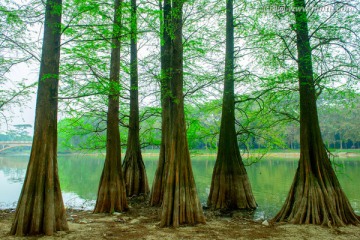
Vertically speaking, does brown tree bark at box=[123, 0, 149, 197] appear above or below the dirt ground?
above

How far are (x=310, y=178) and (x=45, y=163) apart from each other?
6468 millimetres

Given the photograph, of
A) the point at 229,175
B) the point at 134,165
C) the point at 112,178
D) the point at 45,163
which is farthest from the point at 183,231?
the point at 134,165

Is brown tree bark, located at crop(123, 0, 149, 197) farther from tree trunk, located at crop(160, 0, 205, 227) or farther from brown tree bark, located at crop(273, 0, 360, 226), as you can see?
brown tree bark, located at crop(273, 0, 360, 226)

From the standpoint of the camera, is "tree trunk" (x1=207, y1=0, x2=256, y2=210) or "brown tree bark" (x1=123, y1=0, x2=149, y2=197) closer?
"tree trunk" (x1=207, y1=0, x2=256, y2=210)

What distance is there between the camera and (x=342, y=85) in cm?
838

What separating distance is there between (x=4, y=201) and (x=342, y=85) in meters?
14.7

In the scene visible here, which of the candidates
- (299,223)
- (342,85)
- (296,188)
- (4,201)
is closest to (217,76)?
(342,85)

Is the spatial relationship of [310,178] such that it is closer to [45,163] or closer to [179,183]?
[179,183]

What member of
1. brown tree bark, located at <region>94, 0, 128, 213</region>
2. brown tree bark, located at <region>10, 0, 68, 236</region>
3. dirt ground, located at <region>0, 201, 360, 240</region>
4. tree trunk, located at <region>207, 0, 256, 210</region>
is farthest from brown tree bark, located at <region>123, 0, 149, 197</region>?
brown tree bark, located at <region>10, 0, 68, 236</region>

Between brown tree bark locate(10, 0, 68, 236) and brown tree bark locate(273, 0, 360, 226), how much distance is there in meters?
5.76

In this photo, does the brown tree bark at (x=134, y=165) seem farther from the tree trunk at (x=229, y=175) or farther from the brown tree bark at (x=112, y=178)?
the tree trunk at (x=229, y=175)

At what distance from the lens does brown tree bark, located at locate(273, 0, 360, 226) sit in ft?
24.1

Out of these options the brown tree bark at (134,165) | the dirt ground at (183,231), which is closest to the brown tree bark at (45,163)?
the dirt ground at (183,231)

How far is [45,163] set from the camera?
20.5 feet
